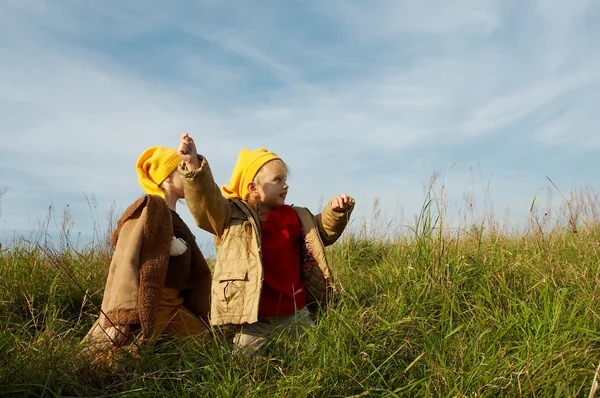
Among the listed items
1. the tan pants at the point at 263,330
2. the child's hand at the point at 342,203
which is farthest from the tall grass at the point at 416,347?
the child's hand at the point at 342,203

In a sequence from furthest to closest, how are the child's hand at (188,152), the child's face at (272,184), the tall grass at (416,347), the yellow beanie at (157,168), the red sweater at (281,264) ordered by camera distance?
the yellow beanie at (157,168) → the child's face at (272,184) → the red sweater at (281,264) → the child's hand at (188,152) → the tall grass at (416,347)

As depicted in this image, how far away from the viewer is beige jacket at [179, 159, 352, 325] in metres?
3.32

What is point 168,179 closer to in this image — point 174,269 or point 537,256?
point 174,269

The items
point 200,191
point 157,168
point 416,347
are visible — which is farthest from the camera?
point 157,168

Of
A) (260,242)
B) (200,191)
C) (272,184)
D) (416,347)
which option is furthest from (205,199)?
(416,347)

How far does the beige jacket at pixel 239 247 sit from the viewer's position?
10.9 feet

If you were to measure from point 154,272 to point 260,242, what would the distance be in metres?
0.67

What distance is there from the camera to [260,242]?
3463 mm

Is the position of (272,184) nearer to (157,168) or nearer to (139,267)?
(157,168)

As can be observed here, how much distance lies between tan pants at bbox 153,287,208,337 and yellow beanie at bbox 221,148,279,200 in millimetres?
763

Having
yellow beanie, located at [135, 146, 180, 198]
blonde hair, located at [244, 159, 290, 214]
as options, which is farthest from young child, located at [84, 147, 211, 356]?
blonde hair, located at [244, 159, 290, 214]

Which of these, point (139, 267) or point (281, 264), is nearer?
point (139, 267)

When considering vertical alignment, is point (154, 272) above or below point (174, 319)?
above

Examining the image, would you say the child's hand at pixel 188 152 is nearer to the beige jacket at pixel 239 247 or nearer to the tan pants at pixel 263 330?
the beige jacket at pixel 239 247
